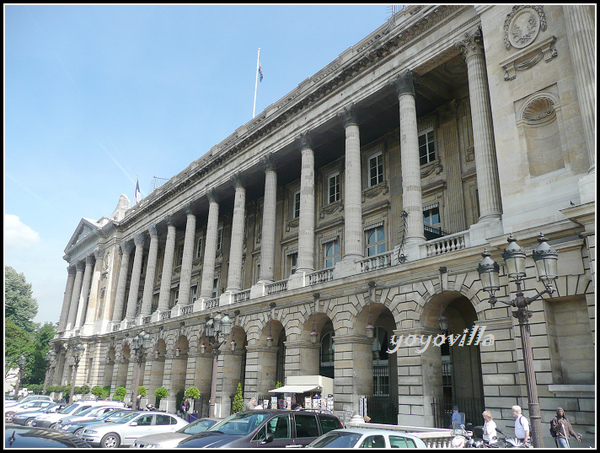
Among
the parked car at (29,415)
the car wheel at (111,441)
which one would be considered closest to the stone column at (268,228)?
the parked car at (29,415)

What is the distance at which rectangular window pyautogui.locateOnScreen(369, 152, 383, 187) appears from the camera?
30.3 m

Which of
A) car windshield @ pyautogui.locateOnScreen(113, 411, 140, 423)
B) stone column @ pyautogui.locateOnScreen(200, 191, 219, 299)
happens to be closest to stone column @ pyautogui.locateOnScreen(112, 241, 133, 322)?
stone column @ pyautogui.locateOnScreen(200, 191, 219, 299)

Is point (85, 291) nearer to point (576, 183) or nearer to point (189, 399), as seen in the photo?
point (189, 399)

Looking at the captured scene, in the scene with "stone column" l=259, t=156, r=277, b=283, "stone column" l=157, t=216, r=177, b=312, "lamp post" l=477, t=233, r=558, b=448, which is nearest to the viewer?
"lamp post" l=477, t=233, r=558, b=448

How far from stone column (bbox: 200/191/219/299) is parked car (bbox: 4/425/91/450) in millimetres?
27997

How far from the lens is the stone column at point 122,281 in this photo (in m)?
50.4

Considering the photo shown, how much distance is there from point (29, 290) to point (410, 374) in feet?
280

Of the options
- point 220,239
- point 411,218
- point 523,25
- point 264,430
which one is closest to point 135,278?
point 220,239

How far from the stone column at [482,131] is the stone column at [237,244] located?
59.4 feet

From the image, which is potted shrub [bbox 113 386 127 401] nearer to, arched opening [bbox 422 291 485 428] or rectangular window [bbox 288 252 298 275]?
rectangular window [bbox 288 252 298 275]

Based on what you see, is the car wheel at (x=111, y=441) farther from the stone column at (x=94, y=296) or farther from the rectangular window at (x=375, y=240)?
the stone column at (x=94, y=296)

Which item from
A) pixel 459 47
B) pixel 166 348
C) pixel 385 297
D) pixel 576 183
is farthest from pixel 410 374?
pixel 166 348

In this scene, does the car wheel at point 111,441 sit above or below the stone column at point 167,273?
below

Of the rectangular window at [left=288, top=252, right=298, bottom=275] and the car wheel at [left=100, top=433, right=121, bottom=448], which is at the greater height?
the rectangular window at [left=288, top=252, right=298, bottom=275]
